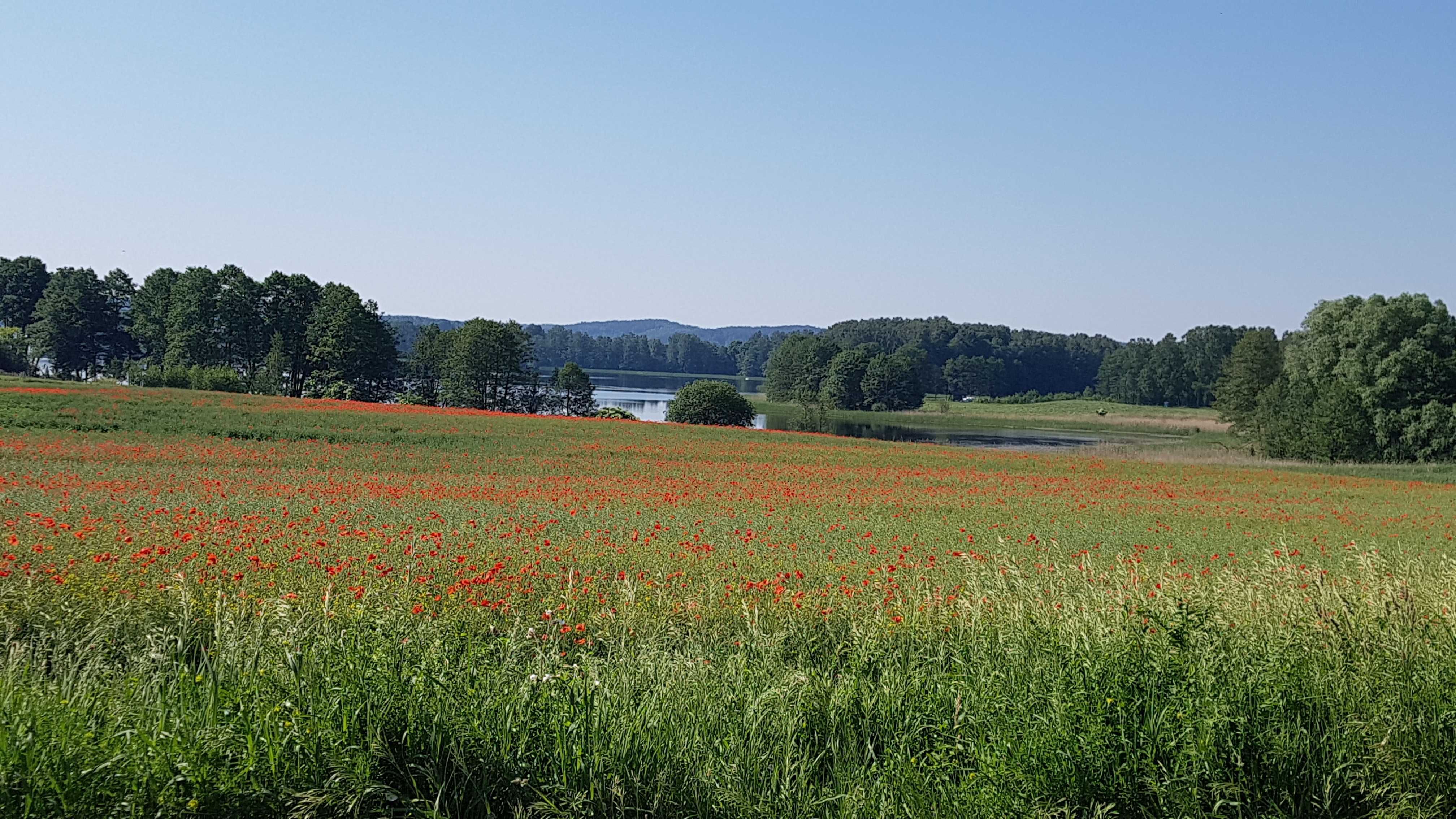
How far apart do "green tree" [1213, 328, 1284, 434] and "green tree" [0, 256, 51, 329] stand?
10567 centimetres

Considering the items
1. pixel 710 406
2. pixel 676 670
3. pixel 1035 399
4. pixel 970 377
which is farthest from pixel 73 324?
pixel 970 377

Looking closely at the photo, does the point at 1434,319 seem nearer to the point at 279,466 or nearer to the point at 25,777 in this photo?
the point at 279,466

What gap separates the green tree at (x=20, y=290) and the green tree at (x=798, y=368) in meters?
80.7

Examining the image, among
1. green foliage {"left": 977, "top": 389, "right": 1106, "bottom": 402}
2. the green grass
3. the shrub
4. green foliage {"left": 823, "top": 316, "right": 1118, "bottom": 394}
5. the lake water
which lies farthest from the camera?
green foliage {"left": 823, "top": 316, "right": 1118, "bottom": 394}

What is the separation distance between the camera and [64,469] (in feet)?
54.2

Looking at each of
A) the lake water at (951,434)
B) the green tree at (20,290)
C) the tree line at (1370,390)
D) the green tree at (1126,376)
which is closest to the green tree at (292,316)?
the lake water at (951,434)

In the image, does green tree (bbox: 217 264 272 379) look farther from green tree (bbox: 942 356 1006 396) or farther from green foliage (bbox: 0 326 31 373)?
green tree (bbox: 942 356 1006 396)

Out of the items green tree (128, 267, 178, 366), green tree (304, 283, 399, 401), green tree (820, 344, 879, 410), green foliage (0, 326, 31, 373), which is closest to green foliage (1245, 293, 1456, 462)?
green tree (820, 344, 879, 410)

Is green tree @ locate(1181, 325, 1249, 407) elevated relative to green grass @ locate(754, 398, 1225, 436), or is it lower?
elevated

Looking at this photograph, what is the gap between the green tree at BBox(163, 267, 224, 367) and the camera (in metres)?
67.2

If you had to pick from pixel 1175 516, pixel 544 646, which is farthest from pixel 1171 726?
pixel 1175 516

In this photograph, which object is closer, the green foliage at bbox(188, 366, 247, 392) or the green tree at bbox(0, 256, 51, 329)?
the green foliage at bbox(188, 366, 247, 392)

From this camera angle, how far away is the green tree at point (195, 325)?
6719 centimetres

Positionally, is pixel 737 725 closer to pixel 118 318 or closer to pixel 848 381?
pixel 118 318
